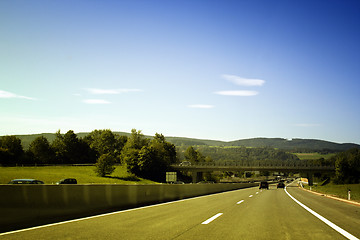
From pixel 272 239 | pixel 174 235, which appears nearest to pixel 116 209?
pixel 174 235

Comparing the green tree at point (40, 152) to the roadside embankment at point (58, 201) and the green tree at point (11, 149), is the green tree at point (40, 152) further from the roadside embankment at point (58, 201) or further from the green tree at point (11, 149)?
the roadside embankment at point (58, 201)

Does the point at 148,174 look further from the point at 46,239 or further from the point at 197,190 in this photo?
the point at 46,239

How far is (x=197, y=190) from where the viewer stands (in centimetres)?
2816

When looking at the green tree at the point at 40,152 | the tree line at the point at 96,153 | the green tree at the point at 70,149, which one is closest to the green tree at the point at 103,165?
the tree line at the point at 96,153

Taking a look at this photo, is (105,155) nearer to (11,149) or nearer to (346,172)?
(11,149)

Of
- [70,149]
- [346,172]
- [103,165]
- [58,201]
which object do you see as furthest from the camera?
[70,149]

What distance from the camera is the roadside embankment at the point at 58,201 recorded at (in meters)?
8.20

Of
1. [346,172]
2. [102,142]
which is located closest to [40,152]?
[102,142]

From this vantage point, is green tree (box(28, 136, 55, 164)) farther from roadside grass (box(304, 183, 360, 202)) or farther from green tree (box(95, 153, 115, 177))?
roadside grass (box(304, 183, 360, 202))

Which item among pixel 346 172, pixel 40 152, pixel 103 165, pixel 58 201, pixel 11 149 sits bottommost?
pixel 346 172

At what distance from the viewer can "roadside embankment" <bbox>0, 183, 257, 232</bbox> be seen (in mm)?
8195

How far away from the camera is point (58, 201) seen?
32.8 feet

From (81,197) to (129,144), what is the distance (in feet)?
373

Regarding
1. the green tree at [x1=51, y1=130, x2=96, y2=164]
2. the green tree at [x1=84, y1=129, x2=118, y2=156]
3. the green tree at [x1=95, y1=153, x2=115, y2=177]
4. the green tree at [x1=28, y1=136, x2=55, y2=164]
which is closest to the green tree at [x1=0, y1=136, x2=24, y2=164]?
the green tree at [x1=28, y1=136, x2=55, y2=164]
